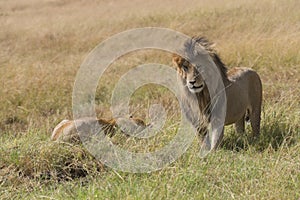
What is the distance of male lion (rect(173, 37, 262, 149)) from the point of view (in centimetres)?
445

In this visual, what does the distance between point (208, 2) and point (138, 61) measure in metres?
7.67

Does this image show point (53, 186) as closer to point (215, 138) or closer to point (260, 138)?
point (215, 138)

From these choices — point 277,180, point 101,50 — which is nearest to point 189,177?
point 277,180

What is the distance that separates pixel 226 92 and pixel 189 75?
0.51 metres

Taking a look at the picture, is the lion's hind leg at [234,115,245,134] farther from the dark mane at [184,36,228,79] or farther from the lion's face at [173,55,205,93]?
the lion's face at [173,55,205,93]

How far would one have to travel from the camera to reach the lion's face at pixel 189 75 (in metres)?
4.38

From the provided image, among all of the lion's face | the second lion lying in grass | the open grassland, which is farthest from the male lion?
the second lion lying in grass

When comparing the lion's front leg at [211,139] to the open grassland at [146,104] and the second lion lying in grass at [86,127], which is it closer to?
the open grassland at [146,104]

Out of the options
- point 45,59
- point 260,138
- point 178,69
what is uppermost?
point 178,69

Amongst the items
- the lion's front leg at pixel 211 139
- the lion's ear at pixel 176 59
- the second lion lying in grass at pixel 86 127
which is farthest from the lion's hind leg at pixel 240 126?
the lion's ear at pixel 176 59

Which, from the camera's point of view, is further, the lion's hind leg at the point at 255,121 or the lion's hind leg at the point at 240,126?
the lion's hind leg at the point at 240,126

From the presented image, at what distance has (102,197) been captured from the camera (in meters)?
3.54

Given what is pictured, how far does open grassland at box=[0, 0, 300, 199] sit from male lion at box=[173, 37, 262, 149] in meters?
0.19

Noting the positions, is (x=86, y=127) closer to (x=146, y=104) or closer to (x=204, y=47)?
(x=204, y=47)
